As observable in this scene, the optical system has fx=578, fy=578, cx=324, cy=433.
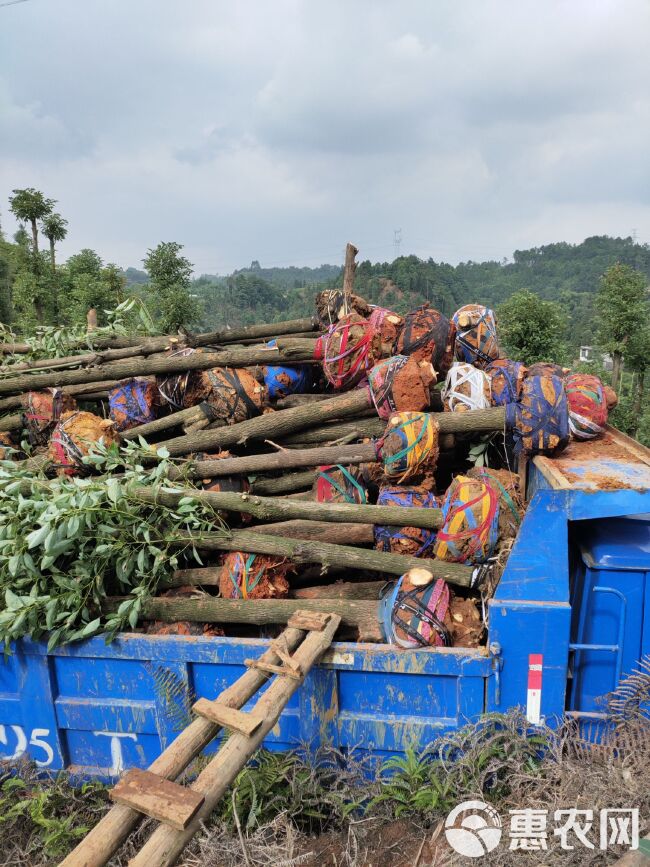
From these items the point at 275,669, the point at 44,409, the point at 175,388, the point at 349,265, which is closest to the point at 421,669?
the point at 275,669

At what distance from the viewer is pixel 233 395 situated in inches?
186

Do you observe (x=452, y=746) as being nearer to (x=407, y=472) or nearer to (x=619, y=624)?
(x=619, y=624)

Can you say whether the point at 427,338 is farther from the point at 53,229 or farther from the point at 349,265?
the point at 53,229

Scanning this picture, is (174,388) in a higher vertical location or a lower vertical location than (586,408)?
higher

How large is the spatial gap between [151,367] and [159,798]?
12.6 ft

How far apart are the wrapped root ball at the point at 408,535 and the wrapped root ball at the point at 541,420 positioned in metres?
0.77

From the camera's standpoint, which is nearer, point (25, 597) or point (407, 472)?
point (25, 597)

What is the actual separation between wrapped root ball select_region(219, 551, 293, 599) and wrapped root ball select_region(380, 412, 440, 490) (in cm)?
97

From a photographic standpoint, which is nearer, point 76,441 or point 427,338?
point 76,441

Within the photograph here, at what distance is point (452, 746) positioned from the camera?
2.80m

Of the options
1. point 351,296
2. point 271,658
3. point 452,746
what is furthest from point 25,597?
point 351,296

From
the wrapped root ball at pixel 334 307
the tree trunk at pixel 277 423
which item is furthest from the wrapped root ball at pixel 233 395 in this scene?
the wrapped root ball at pixel 334 307

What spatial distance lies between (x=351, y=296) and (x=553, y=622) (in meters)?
3.81

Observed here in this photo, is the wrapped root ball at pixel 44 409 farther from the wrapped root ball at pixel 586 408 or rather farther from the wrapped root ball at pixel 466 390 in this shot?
the wrapped root ball at pixel 586 408
